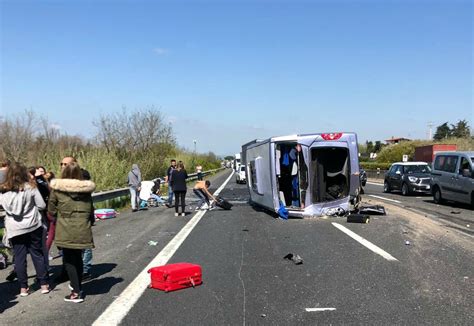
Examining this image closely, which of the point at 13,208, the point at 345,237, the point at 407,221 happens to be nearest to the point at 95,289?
the point at 13,208

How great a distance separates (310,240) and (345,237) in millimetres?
917

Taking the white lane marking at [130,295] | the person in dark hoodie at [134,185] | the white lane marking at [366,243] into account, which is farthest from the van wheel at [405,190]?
the white lane marking at [130,295]

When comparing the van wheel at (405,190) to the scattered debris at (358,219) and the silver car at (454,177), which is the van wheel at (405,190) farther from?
the scattered debris at (358,219)

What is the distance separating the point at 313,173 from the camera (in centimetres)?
1466

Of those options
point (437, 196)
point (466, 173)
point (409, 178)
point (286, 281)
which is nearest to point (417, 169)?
point (409, 178)

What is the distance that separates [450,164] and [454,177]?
0.71m

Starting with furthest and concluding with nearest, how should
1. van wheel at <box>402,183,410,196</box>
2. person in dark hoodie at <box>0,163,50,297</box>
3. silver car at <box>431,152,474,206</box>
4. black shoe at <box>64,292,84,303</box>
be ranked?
1. van wheel at <box>402,183,410,196</box>
2. silver car at <box>431,152,474,206</box>
3. person in dark hoodie at <box>0,163,50,297</box>
4. black shoe at <box>64,292,84,303</box>

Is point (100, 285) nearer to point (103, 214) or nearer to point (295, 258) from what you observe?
point (295, 258)

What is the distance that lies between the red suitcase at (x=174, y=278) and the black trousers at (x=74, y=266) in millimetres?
996

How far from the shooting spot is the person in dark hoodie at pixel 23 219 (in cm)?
640

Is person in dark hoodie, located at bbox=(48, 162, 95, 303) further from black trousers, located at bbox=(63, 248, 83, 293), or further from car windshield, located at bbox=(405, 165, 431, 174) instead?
car windshield, located at bbox=(405, 165, 431, 174)

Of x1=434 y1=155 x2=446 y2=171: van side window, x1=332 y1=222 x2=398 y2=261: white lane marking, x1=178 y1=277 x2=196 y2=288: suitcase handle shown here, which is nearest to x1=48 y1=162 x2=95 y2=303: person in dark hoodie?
x1=178 y1=277 x2=196 y2=288: suitcase handle

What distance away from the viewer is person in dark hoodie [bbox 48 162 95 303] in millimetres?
6094

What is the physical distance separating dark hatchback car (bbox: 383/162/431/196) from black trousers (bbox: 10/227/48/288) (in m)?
20.5
